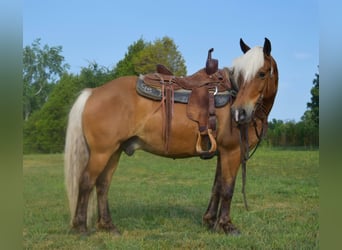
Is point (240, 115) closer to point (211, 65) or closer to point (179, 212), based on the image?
point (211, 65)

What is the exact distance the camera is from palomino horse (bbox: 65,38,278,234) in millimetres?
4094

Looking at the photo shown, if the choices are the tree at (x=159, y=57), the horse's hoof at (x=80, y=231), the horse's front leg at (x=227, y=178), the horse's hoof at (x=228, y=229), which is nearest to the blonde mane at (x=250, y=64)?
the horse's front leg at (x=227, y=178)

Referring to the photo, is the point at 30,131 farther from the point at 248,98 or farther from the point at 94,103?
the point at 248,98

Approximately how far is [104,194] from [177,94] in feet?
5.11

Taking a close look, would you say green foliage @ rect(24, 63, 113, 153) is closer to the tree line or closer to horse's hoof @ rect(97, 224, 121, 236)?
the tree line

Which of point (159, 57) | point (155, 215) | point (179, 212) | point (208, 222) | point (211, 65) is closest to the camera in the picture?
point (211, 65)

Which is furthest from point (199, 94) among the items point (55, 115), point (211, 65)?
point (55, 115)

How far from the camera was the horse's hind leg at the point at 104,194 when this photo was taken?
442cm

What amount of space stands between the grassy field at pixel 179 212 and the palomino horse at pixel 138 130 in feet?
1.20

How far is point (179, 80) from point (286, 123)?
276 inches

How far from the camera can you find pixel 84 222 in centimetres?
419

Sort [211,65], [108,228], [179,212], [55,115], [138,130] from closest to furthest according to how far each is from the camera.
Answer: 1. [138,130]
2. [108,228]
3. [211,65]
4. [179,212]
5. [55,115]

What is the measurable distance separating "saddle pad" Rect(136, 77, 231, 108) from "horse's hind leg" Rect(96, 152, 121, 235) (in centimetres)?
86

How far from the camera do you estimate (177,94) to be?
4.39 m
